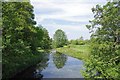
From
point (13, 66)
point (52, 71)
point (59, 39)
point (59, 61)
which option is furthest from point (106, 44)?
point (59, 39)

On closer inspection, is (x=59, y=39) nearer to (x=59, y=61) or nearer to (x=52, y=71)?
(x=59, y=61)

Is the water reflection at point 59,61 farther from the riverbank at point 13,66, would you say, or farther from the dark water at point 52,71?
the riverbank at point 13,66

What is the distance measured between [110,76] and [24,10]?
3716cm

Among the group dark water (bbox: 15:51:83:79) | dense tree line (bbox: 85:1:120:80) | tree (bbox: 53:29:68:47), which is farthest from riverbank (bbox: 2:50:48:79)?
tree (bbox: 53:29:68:47)

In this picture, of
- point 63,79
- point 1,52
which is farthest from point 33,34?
point 1,52

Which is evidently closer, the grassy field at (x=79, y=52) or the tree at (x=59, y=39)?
the grassy field at (x=79, y=52)

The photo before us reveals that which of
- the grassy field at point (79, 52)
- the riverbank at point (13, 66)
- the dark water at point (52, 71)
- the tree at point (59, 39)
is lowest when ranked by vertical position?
the dark water at point (52, 71)

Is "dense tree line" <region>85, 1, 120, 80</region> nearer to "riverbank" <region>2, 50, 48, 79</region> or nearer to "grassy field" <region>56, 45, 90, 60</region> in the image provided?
"riverbank" <region>2, 50, 48, 79</region>

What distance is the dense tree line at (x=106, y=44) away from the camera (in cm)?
2073

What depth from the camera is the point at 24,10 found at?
5459 centimetres

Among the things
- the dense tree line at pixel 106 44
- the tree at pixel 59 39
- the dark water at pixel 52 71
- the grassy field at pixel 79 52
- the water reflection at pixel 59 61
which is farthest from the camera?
the tree at pixel 59 39

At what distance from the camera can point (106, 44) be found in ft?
70.9

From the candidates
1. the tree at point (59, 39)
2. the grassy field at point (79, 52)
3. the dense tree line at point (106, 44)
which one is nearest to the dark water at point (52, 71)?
the grassy field at point (79, 52)

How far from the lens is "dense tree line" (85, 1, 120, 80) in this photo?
816 inches
